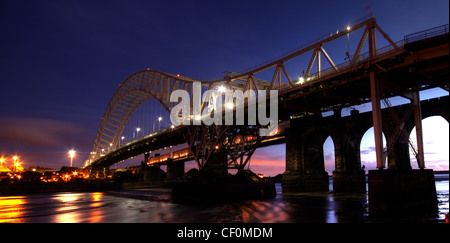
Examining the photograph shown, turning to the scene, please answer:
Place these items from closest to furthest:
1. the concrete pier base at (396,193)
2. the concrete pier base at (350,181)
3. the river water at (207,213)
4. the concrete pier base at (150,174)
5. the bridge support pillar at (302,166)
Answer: the river water at (207,213), the concrete pier base at (396,193), the concrete pier base at (350,181), the bridge support pillar at (302,166), the concrete pier base at (150,174)

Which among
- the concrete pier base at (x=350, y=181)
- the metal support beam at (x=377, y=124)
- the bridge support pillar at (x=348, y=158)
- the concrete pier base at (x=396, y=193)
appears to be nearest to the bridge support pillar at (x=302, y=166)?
the bridge support pillar at (x=348, y=158)

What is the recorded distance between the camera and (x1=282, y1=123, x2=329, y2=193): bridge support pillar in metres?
43.7

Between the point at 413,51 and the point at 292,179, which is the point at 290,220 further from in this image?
the point at 292,179

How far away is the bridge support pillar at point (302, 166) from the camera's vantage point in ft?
143

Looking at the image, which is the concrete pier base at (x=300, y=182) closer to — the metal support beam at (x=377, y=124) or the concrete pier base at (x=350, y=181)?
the concrete pier base at (x=350, y=181)

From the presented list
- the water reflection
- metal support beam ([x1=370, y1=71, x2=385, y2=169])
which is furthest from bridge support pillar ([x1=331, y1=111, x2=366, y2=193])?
the water reflection

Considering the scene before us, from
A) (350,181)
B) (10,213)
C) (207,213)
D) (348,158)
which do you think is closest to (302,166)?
(348,158)

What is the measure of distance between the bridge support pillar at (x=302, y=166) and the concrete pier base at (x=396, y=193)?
72.1 feet

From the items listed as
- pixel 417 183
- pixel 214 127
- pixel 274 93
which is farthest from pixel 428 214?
pixel 214 127

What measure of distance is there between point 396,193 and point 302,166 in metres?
24.4

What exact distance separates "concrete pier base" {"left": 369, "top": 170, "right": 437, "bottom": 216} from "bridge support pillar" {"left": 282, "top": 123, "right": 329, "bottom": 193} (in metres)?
22.0

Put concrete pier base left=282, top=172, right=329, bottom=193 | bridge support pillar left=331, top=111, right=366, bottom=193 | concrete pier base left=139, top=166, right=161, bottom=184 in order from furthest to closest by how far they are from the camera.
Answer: concrete pier base left=139, top=166, right=161, bottom=184, concrete pier base left=282, top=172, right=329, bottom=193, bridge support pillar left=331, top=111, right=366, bottom=193

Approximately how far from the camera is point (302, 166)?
44312 millimetres

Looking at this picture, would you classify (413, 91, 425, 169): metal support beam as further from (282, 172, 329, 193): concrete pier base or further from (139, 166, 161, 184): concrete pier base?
(139, 166, 161, 184): concrete pier base
